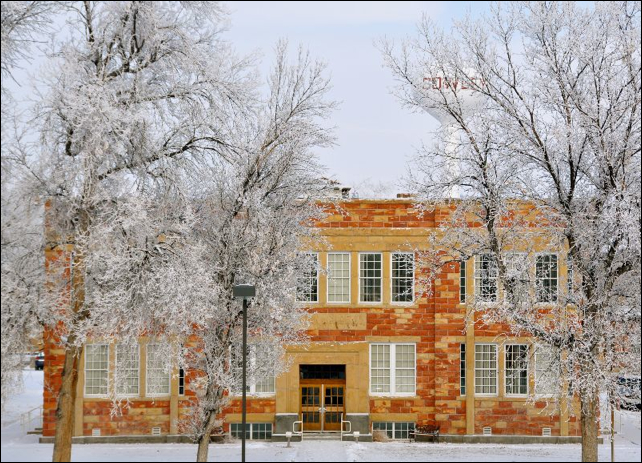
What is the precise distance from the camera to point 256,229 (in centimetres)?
2139

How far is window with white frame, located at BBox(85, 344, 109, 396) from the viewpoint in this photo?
3122 cm

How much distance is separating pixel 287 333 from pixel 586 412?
7.47m

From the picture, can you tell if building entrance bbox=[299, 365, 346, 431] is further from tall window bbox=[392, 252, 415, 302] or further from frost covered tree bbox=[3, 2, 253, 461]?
frost covered tree bbox=[3, 2, 253, 461]

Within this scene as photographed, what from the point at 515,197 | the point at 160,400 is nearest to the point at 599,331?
the point at 515,197

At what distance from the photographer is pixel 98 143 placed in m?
18.1

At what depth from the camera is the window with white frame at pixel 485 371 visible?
3206cm

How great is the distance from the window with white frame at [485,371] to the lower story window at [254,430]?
753cm

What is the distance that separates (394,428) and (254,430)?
4.93m

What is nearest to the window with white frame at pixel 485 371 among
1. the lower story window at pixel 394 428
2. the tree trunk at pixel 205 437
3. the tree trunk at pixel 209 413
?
the lower story window at pixel 394 428

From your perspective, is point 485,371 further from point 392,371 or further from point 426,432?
point 392,371

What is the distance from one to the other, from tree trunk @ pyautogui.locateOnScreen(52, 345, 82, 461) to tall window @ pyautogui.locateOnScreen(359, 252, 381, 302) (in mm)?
14486

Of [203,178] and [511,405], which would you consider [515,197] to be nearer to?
[203,178]

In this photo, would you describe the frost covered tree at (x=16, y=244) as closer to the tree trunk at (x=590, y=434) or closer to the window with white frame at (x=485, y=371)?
the tree trunk at (x=590, y=434)

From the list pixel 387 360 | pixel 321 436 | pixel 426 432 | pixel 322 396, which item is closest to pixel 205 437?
pixel 321 436
